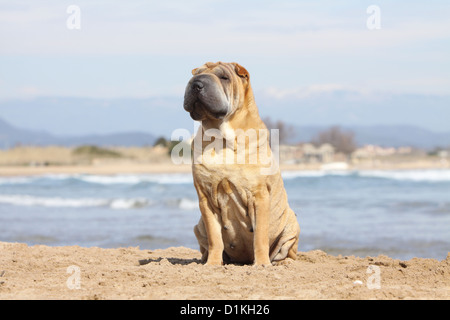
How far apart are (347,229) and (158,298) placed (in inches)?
340

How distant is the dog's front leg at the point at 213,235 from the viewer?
18.9 feet

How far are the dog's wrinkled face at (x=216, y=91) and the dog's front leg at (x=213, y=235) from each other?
797 millimetres

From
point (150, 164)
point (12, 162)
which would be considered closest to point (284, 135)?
point (150, 164)

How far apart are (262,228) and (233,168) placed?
596 millimetres

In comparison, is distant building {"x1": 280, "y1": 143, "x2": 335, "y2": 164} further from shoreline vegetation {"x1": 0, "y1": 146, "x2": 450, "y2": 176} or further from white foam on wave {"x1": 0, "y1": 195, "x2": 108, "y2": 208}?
white foam on wave {"x1": 0, "y1": 195, "x2": 108, "y2": 208}

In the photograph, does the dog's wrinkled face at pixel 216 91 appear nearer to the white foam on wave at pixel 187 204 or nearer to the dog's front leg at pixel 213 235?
the dog's front leg at pixel 213 235

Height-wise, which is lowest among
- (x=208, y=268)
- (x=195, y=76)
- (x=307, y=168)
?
(x=307, y=168)

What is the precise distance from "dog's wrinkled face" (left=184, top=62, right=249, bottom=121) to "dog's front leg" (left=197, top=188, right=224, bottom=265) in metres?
0.80

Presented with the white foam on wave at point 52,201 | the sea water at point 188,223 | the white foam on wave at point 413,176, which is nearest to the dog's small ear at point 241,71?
the sea water at point 188,223

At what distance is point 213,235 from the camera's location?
581 centimetres

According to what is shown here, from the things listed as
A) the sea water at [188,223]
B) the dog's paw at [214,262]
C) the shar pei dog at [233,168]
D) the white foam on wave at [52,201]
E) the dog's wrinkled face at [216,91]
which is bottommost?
the white foam on wave at [52,201]
